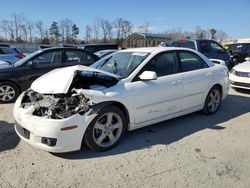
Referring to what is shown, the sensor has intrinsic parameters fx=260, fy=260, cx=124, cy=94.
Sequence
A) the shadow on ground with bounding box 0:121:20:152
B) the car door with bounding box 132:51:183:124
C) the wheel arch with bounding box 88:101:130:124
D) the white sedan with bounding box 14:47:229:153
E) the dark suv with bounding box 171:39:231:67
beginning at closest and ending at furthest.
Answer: the white sedan with bounding box 14:47:229:153 → the wheel arch with bounding box 88:101:130:124 → the shadow on ground with bounding box 0:121:20:152 → the car door with bounding box 132:51:183:124 → the dark suv with bounding box 171:39:231:67

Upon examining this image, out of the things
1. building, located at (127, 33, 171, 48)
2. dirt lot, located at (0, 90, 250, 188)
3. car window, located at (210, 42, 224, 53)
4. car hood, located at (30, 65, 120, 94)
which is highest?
building, located at (127, 33, 171, 48)

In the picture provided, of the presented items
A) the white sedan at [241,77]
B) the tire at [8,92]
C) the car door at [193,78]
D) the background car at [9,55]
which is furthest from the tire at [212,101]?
the background car at [9,55]

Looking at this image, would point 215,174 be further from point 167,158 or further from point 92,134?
point 92,134

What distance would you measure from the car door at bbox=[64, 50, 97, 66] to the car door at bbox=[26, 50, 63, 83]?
0.22 m

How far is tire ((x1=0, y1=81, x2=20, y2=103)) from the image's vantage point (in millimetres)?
6871

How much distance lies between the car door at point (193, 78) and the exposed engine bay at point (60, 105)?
7.06 feet

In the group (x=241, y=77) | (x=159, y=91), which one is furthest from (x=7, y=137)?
(x=241, y=77)

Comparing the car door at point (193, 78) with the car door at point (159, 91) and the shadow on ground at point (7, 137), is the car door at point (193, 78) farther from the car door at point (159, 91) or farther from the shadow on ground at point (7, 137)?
the shadow on ground at point (7, 137)

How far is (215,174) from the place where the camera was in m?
3.35

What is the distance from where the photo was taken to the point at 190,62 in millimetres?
5406

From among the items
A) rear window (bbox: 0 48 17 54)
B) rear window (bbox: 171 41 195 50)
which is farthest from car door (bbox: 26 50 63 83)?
rear window (bbox: 0 48 17 54)

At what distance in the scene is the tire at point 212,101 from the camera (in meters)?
5.70

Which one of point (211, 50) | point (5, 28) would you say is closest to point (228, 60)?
point (211, 50)

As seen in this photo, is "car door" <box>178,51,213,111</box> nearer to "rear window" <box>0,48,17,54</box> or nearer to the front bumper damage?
the front bumper damage
